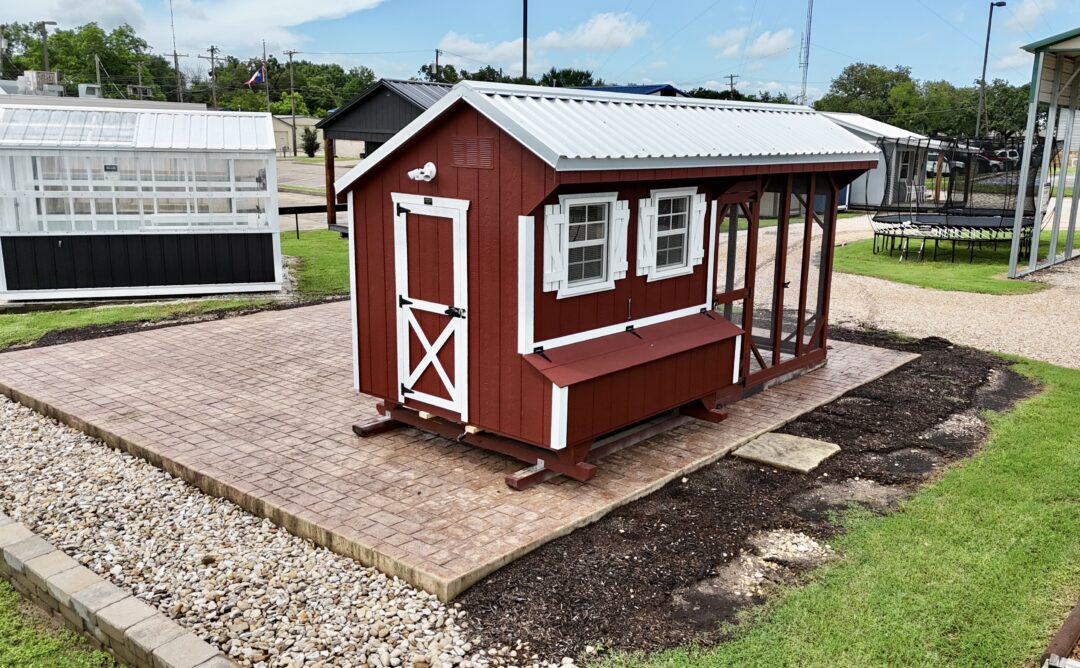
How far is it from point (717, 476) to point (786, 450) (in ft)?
2.79

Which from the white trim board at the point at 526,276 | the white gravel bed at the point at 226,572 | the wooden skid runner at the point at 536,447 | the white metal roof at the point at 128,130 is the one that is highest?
the white metal roof at the point at 128,130

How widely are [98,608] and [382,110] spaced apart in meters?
13.6

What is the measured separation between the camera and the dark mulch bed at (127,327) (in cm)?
1070

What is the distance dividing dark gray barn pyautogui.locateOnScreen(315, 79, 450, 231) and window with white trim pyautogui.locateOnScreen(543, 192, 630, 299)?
32.3ft

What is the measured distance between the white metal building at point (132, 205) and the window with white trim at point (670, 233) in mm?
7927

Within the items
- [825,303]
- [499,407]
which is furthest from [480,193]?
[825,303]

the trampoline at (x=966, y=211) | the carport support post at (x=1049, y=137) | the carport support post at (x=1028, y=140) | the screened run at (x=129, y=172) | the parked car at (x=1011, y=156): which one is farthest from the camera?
the parked car at (x=1011, y=156)

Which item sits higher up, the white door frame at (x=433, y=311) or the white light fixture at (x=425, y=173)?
the white light fixture at (x=425, y=173)

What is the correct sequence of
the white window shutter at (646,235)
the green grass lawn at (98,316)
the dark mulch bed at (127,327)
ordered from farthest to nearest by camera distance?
the green grass lawn at (98,316), the dark mulch bed at (127,327), the white window shutter at (646,235)

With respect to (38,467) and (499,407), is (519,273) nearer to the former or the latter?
(499,407)

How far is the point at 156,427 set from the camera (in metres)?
7.56

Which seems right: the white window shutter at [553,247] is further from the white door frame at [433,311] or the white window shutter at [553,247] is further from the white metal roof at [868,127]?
the white metal roof at [868,127]

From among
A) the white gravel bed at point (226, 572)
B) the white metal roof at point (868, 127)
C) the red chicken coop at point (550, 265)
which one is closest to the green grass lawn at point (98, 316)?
the white gravel bed at point (226, 572)

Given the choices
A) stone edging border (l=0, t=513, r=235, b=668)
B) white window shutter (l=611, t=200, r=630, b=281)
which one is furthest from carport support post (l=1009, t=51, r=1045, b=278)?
stone edging border (l=0, t=513, r=235, b=668)
